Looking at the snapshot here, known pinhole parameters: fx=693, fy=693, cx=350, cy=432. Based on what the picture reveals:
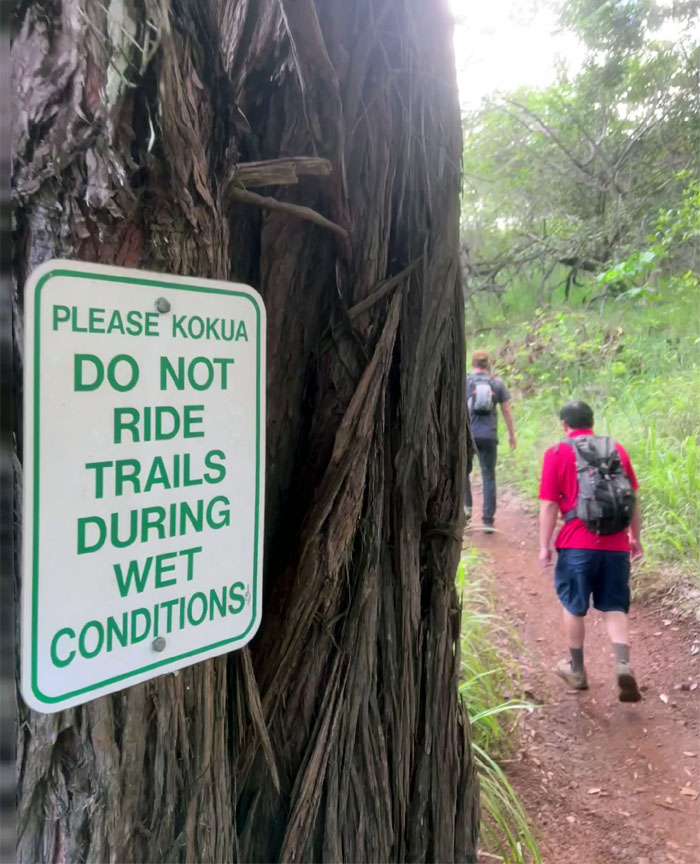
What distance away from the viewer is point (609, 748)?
3645 millimetres

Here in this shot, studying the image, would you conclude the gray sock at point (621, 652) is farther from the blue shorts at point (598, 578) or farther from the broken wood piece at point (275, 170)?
the broken wood piece at point (275, 170)

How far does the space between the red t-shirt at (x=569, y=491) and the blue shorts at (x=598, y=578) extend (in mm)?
45

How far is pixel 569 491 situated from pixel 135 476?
356 centimetres

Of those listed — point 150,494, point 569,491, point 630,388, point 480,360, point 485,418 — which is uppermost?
point 480,360

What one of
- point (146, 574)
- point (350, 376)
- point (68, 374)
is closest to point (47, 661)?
point (146, 574)

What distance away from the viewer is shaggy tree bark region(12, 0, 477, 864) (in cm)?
97

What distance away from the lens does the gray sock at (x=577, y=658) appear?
4.18 m

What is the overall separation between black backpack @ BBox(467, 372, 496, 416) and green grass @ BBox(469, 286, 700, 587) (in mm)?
1405

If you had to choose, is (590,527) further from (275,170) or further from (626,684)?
(275,170)

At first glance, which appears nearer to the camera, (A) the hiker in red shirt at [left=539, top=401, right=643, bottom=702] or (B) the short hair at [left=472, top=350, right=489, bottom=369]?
(A) the hiker in red shirt at [left=539, top=401, right=643, bottom=702]

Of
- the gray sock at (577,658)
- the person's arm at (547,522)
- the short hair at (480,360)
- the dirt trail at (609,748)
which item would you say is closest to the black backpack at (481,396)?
the short hair at (480,360)

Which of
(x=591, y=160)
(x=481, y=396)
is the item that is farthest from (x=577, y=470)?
(x=591, y=160)

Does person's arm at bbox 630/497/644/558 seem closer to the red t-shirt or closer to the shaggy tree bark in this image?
the red t-shirt

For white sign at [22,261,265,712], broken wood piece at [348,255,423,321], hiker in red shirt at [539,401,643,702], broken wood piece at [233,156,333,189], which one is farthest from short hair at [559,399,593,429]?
white sign at [22,261,265,712]
